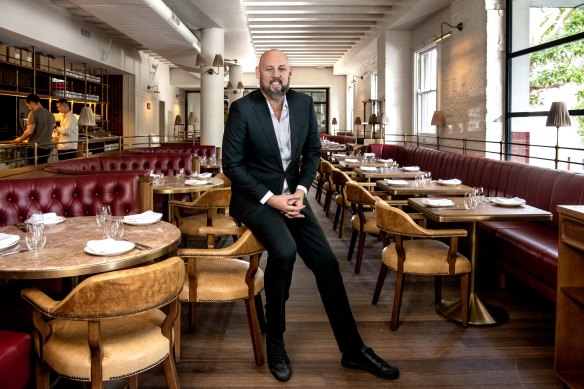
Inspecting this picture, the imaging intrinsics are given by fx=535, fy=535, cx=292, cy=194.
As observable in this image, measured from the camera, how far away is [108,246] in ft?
7.38

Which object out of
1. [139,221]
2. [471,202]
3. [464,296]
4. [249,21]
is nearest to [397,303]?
[464,296]

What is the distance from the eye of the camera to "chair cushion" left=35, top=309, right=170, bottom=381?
190 cm

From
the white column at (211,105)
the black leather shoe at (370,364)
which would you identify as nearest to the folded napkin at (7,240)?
the black leather shoe at (370,364)

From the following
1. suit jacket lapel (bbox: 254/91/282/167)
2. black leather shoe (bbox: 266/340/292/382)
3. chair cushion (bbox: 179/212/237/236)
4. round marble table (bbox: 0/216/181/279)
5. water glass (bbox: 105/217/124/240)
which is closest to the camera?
round marble table (bbox: 0/216/181/279)

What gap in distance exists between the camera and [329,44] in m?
16.6

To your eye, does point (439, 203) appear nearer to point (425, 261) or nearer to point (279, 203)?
point (425, 261)

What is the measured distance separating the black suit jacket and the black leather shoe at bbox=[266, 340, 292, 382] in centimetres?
67

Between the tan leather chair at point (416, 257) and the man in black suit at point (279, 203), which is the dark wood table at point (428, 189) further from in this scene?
the man in black suit at point (279, 203)

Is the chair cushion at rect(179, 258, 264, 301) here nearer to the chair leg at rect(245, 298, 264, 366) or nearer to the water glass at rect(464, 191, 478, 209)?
the chair leg at rect(245, 298, 264, 366)

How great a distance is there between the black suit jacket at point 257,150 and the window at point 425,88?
32.3 feet

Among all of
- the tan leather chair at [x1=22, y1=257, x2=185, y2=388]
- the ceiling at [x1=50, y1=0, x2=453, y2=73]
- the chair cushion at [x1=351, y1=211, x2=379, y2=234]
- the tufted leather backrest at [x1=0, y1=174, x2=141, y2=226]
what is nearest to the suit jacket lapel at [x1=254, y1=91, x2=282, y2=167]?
the tan leather chair at [x1=22, y1=257, x2=185, y2=388]

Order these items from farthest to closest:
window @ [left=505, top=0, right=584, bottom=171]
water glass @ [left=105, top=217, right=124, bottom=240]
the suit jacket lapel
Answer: window @ [left=505, top=0, right=584, bottom=171], the suit jacket lapel, water glass @ [left=105, top=217, right=124, bottom=240]

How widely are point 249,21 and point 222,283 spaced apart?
36.7 ft

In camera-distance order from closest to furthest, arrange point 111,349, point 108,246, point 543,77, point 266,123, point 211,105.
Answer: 1. point 111,349
2. point 108,246
3. point 266,123
4. point 543,77
5. point 211,105
